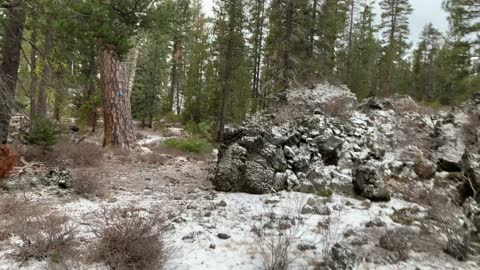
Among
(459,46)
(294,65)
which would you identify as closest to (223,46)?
(294,65)

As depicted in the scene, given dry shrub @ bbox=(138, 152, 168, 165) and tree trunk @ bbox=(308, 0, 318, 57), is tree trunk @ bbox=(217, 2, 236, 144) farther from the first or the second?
dry shrub @ bbox=(138, 152, 168, 165)

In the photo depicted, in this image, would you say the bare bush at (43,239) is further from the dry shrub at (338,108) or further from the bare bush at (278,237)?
the dry shrub at (338,108)

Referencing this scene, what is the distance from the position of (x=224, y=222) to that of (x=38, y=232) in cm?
257

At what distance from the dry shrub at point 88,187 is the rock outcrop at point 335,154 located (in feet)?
7.89

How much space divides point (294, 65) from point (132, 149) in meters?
10.6

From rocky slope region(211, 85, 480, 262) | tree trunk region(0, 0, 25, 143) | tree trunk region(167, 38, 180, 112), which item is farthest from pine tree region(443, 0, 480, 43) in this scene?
tree trunk region(167, 38, 180, 112)

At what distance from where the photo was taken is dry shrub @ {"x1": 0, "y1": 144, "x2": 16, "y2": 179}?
6.93 meters

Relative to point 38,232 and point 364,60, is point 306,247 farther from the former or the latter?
point 364,60

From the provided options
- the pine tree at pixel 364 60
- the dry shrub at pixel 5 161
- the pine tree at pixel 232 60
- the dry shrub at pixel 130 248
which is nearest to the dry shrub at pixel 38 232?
the dry shrub at pixel 130 248

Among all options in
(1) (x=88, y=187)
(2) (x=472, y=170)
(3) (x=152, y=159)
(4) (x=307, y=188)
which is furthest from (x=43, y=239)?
(3) (x=152, y=159)

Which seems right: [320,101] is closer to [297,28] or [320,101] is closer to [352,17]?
[297,28]

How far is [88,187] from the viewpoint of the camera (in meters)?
6.62

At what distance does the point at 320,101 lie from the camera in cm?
1546

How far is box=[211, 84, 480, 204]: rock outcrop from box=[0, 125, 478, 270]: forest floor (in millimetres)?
416
